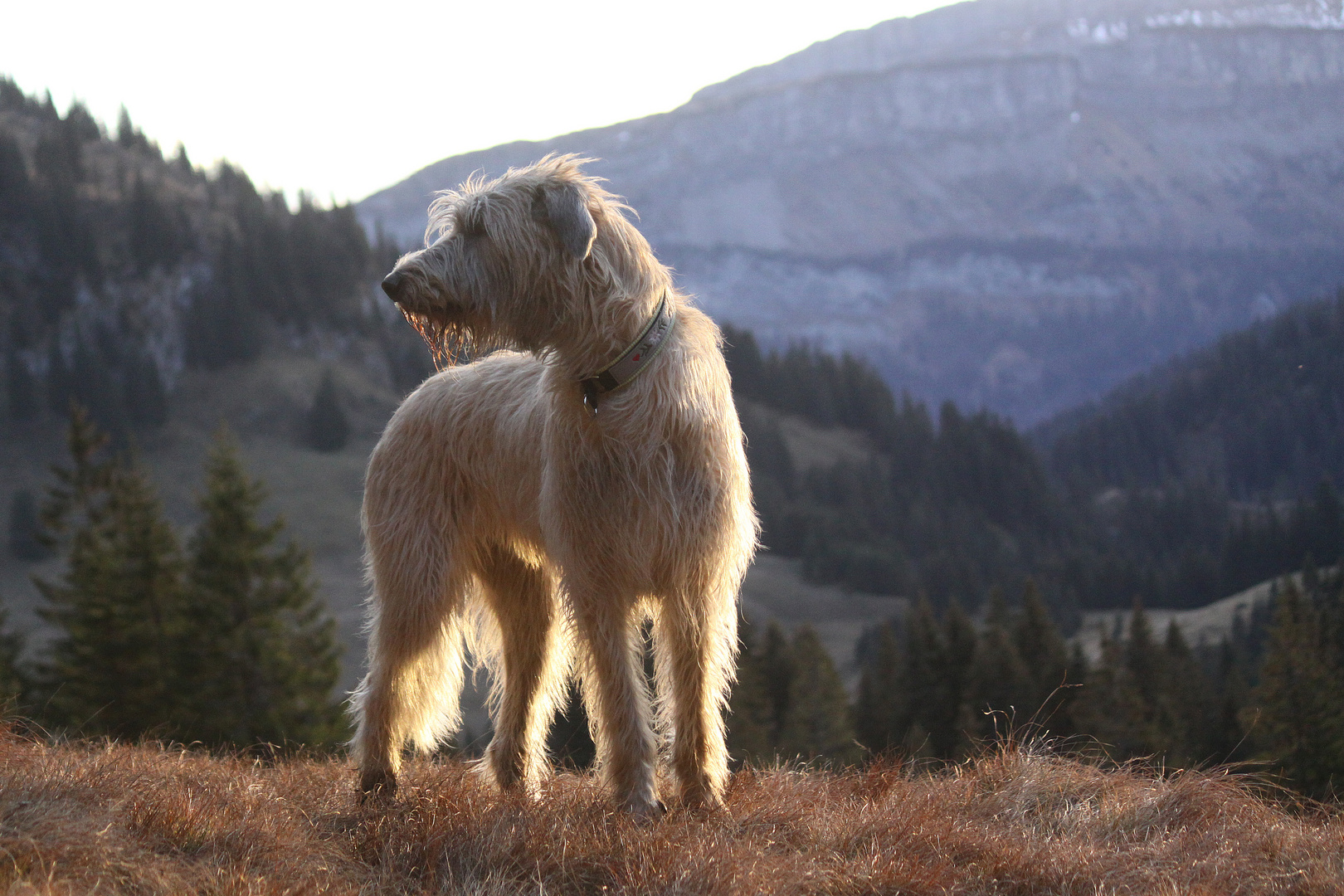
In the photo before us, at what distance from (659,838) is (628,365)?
1984 millimetres

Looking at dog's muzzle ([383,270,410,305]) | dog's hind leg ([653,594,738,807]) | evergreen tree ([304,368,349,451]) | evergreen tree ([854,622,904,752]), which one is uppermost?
dog's muzzle ([383,270,410,305])

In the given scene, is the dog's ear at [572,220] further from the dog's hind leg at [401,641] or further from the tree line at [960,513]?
the tree line at [960,513]

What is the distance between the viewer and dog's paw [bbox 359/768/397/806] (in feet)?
17.7

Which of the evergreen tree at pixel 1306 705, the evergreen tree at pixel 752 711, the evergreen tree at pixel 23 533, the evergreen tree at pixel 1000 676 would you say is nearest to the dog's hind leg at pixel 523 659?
the evergreen tree at pixel 1306 705

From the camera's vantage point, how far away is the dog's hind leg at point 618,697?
4930 mm

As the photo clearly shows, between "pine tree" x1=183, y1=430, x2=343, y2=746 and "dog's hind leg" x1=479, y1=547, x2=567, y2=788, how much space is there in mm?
25503

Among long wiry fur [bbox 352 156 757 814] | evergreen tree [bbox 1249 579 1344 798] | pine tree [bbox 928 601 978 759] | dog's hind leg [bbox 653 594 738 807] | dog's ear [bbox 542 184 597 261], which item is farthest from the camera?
pine tree [bbox 928 601 978 759]

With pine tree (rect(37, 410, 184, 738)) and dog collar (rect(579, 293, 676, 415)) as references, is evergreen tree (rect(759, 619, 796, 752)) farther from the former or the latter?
dog collar (rect(579, 293, 676, 415))

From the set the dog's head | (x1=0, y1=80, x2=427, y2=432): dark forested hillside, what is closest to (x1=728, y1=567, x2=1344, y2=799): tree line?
the dog's head

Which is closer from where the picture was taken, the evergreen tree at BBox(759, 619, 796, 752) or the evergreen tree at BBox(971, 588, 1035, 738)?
the evergreen tree at BBox(971, 588, 1035, 738)

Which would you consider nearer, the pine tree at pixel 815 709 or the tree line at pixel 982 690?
the tree line at pixel 982 690

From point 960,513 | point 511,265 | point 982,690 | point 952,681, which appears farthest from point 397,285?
point 960,513

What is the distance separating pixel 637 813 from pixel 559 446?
65.9 inches

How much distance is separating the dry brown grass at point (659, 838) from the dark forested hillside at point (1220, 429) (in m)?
63.2
